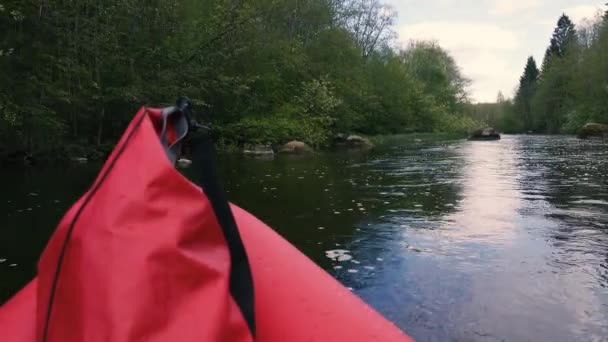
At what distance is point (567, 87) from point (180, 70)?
4661 centimetres

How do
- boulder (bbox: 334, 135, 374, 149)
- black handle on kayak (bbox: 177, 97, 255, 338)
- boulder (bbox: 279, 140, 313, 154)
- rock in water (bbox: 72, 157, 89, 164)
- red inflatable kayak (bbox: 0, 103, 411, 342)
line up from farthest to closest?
1. boulder (bbox: 334, 135, 374, 149)
2. boulder (bbox: 279, 140, 313, 154)
3. rock in water (bbox: 72, 157, 89, 164)
4. black handle on kayak (bbox: 177, 97, 255, 338)
5. red inflatable kayak (bbox: 0, 103, 411, 342)

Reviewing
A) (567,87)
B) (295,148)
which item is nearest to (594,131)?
(567,87)

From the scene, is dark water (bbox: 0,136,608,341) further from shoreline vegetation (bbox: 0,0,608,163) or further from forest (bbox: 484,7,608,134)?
forest (bbox: 484,7,608,134)

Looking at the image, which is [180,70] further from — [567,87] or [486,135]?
[567,87]

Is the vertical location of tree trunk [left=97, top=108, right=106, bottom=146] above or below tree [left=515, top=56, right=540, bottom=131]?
below

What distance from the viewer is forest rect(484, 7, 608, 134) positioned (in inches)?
1881

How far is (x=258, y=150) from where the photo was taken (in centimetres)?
2603

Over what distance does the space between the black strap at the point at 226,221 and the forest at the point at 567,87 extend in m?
49.9

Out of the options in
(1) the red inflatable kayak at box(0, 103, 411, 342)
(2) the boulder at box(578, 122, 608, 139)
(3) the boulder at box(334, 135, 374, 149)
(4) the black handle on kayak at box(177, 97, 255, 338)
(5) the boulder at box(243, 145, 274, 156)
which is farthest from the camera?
(2) the boulder at box(578, 122, 608, 139)

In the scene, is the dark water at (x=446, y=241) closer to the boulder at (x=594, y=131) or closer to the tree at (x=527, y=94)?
the boulder at (x=594, y=131)

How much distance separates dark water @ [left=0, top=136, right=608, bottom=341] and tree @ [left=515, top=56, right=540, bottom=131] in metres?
64.7

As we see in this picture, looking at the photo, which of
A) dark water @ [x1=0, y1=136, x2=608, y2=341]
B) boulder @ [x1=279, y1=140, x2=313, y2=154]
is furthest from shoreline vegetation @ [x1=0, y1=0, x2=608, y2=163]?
dark water @ [x1=0, y1=136, x2=608, y2=341]

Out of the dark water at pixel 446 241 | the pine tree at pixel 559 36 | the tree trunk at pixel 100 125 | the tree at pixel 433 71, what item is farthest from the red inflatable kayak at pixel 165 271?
the pine tree at pixel 559 36

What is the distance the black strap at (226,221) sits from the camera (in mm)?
1532
